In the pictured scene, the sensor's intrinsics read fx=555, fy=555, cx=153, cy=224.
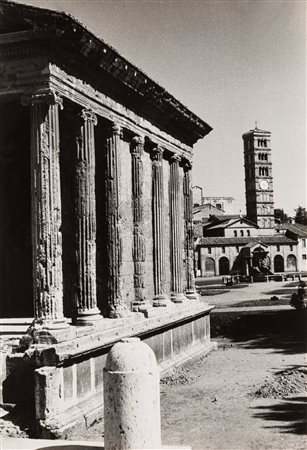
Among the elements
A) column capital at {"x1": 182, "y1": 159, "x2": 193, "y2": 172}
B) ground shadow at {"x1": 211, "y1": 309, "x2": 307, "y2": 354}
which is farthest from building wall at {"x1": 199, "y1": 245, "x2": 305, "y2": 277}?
column capital at {"x1": 182, "y1": 159, "x2": 193, "y2": 172}

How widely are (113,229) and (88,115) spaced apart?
2.25m

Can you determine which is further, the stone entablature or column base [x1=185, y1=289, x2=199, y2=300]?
column base [x1=185, y1=289, x2=199, y2=300]

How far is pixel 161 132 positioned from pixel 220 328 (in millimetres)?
9084

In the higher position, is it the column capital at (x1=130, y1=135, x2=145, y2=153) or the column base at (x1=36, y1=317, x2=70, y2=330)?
the column capital at (x1=130, y1=135, x2=145, y2=153)

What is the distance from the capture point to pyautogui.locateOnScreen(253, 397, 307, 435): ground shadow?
8.05 metres

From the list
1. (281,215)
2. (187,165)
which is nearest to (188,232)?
(187,165)

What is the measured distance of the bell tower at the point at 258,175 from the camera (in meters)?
82.1

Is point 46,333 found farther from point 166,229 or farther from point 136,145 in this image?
point 166,229

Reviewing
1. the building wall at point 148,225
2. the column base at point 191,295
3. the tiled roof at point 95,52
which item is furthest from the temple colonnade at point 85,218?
the column base at point 191,295

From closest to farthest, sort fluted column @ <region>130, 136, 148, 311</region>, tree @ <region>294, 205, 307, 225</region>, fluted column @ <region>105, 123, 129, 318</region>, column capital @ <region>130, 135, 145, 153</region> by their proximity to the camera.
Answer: fluted column @ <region>105, 123, 129, 318</region> < fluted column @ <region>130, 136, 148, 311</region> < column capital @ <region>130, 135, 145, 153</region> < tree @ <region>294, 205, 307, 225</region>

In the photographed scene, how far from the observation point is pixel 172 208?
14.7 m

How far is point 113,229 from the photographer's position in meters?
10.7

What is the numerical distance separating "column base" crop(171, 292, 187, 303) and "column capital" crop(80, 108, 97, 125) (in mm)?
5945

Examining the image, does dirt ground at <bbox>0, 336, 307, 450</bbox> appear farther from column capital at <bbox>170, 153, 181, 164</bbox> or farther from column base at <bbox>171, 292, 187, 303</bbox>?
column capital at <bbox>170, 153, 181, 164</bbox>
